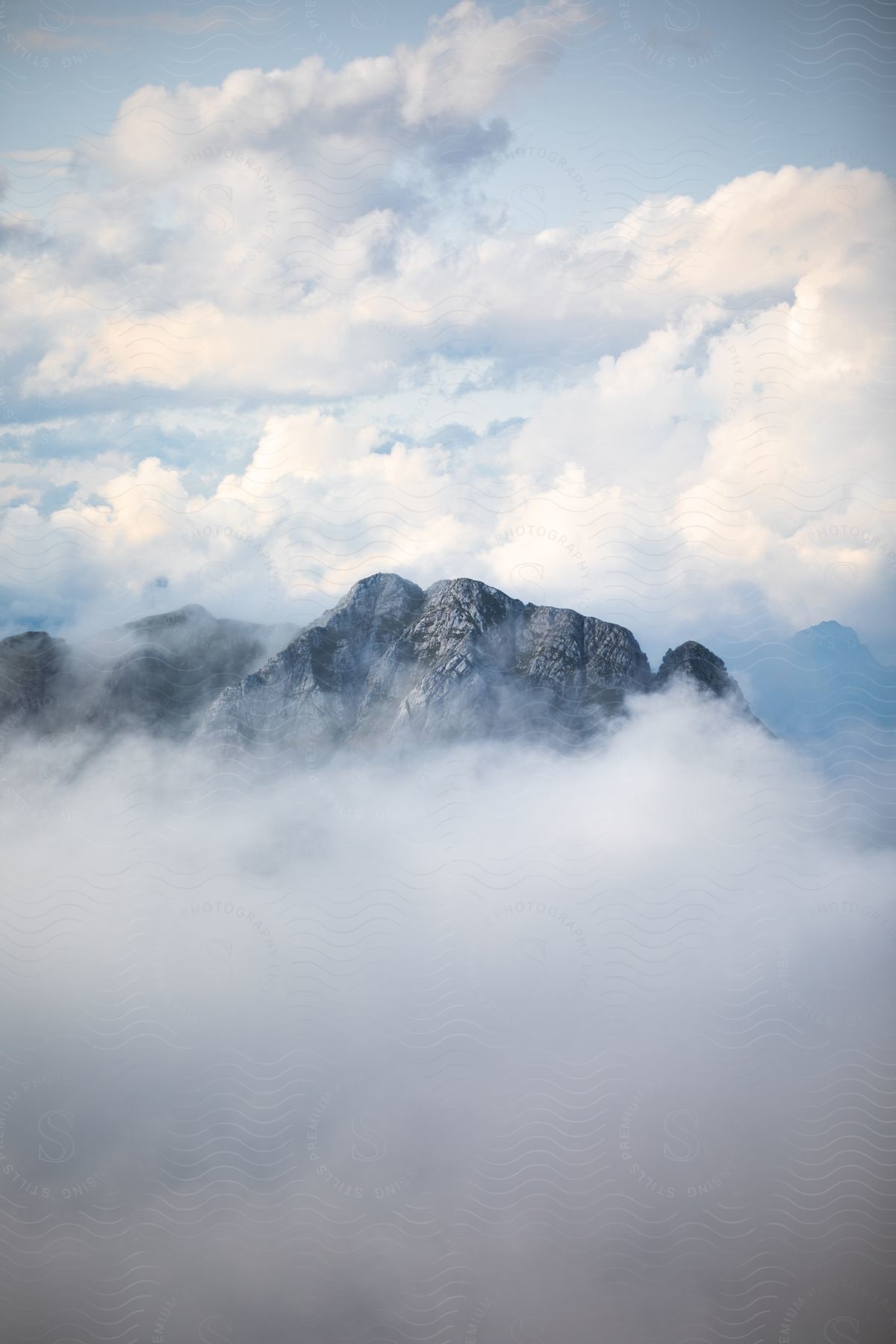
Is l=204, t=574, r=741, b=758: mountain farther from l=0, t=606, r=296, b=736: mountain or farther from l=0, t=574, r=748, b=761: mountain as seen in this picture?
l=0, t=606, r=296, b=736: mountain

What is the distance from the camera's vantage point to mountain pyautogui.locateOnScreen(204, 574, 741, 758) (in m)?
91.9

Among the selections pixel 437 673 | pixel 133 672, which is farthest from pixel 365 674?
pixel 133 672

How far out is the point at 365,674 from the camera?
337ft

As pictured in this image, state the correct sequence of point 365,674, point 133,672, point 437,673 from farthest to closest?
point 133,672 < point 365,674 < point 437,673

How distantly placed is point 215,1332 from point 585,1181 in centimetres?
6120

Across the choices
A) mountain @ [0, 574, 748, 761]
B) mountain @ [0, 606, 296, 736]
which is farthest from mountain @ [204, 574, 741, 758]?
mountain @ [0, 606, 296, 736]

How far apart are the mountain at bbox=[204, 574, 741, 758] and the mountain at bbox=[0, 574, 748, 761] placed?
0.18 meters

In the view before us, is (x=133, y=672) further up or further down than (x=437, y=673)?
further up

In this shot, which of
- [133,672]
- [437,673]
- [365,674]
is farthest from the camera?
[133,672]

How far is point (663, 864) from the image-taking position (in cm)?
4744

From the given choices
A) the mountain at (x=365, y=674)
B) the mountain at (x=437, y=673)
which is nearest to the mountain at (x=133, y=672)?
the mountain at (x=365, y=674)

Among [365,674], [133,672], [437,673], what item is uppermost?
[133,672]

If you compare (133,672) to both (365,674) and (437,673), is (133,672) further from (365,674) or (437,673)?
(437,673)

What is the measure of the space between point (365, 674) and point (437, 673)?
42.5ft
